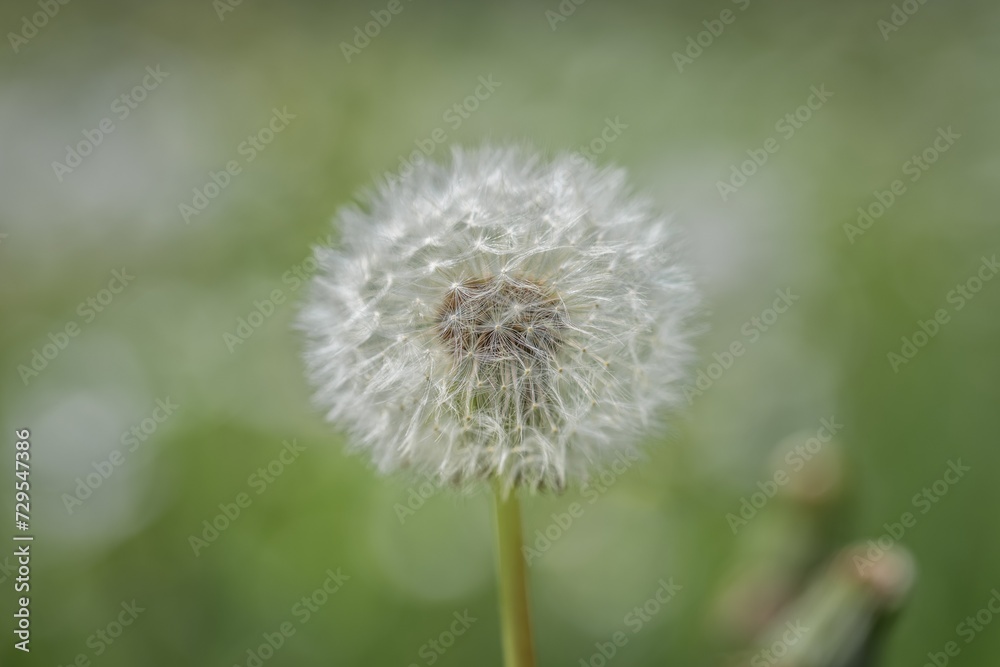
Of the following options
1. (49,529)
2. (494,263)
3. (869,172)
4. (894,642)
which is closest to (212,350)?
(49,529)

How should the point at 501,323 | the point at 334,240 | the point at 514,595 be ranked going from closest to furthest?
the point at 514,595, the point at 501,323, the point at 334,240

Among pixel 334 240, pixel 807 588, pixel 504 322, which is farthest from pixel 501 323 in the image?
pixel 807 588

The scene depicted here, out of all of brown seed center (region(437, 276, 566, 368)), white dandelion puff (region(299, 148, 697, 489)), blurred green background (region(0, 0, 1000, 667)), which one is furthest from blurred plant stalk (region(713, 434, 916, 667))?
brown seed center (region(437, 276, 566, 368))

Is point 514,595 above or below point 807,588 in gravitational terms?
above

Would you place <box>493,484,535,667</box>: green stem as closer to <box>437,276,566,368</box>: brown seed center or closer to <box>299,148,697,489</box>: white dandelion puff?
<box>299,148,697,489</box>: white dandelion puff

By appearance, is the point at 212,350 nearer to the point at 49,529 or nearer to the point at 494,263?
the point at 49,529

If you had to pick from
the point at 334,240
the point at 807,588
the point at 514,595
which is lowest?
the point at 807,588

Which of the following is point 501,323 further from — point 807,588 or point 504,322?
point 807,588
